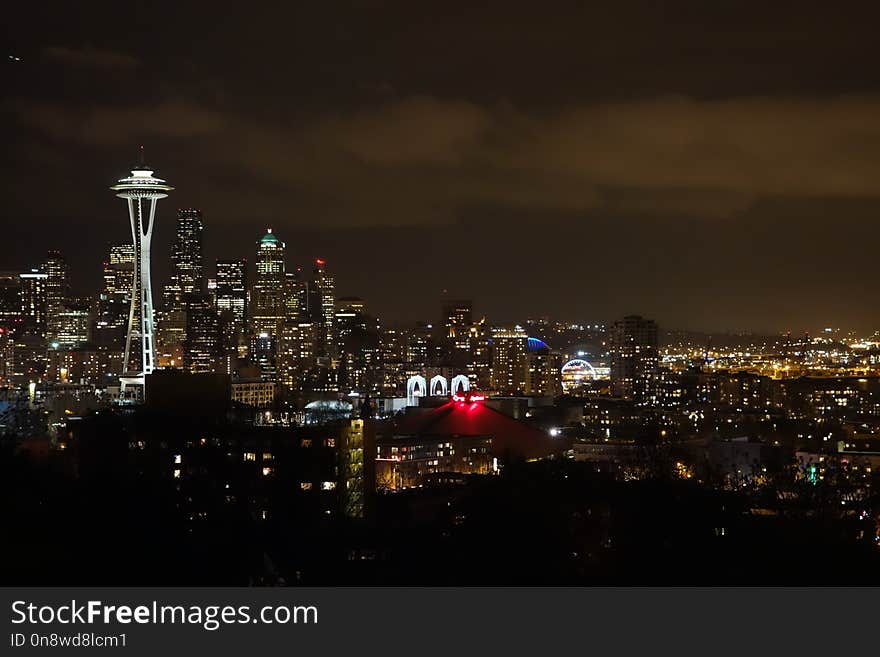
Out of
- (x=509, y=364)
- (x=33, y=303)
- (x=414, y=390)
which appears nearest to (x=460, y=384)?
(x=414, y=390)

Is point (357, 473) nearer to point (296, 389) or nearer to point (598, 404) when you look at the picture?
point (598, 404)

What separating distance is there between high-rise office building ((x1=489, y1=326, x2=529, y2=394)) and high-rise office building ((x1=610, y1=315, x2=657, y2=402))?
461 centimetres

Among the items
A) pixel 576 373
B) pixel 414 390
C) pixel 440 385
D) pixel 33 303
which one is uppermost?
pixel 33 303

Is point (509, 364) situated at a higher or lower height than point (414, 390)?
higher

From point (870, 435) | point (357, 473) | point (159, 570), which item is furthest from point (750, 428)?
point (159, 570)

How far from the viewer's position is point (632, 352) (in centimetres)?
7175

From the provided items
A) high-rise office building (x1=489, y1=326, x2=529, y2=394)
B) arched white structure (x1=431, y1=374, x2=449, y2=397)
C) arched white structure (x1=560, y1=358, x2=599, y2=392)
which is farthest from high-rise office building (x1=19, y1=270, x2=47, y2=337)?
arched white structure (x1=560, y1=358, x2=599, y2=392)

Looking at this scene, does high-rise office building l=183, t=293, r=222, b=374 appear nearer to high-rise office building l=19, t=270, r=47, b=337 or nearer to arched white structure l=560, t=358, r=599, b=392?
high-rise office building l=19, t=270, r=47, b=337

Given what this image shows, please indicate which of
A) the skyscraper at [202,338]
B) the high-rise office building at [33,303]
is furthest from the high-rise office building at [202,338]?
the high-rise office building at [33,303]

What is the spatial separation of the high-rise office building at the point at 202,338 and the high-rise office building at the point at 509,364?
13782 millimetres

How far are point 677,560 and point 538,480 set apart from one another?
17.5 ft

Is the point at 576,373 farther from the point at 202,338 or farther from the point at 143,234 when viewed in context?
the point at 143,234

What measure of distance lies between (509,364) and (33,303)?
25.8 m

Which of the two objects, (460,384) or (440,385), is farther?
(440,385)
